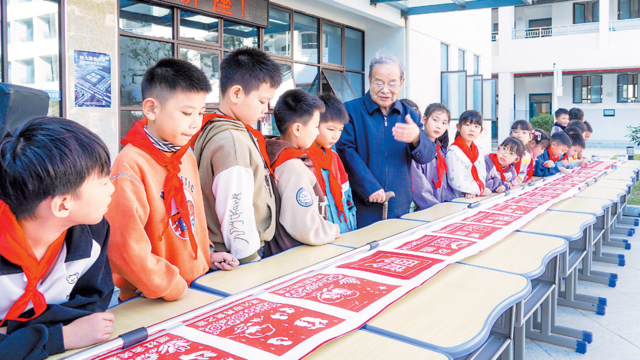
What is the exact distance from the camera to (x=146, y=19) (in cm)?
490

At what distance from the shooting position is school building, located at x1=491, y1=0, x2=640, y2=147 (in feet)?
61.6

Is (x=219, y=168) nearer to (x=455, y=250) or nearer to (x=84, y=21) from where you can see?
(x=455, y=250)

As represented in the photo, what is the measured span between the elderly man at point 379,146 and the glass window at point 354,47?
5512 millimetres

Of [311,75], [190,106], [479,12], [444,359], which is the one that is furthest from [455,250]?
[479,12]

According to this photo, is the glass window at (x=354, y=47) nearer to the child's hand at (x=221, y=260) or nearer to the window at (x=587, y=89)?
the child's hand at (x=221, y=260)

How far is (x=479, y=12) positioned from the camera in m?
12.3

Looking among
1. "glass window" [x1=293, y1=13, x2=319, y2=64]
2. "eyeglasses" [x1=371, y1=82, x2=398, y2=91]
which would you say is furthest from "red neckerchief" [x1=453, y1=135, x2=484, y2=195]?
"glass window" [x1=293, y1=13, x2=319, y2=64]

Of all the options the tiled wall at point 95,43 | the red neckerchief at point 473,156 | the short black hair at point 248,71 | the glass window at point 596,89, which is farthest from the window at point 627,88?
the short black hair at point 248,71

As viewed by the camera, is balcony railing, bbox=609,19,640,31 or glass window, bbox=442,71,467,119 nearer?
glass window, bbox=442,71,467,119

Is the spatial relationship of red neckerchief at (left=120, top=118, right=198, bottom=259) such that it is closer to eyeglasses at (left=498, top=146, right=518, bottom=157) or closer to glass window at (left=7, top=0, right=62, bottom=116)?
glass window at (left=7, top=0, right=62, bottom=116)

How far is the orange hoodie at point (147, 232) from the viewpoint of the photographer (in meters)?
1.29

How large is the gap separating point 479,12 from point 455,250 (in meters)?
12.1

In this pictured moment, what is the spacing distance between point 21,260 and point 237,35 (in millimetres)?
5519

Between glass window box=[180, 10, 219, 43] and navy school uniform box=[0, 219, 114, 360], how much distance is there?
15.2 ft
